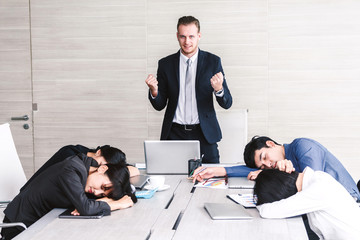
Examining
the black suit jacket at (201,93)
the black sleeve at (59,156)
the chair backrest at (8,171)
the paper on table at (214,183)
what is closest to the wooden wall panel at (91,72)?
the black suit jacket at (201,93)

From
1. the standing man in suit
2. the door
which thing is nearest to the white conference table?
the standing man in suit

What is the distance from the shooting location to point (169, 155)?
268 cm

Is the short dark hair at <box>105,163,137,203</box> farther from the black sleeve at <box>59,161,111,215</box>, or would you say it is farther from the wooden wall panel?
the wooden wall panel

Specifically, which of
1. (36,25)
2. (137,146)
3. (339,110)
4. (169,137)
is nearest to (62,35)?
(36,25)

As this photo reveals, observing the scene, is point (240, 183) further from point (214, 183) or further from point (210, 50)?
point (210, 50)

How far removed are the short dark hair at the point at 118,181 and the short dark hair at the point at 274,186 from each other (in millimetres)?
606

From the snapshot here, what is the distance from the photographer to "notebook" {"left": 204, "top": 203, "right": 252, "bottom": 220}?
69.4 inches

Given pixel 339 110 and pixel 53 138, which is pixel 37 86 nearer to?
pixel 53 138

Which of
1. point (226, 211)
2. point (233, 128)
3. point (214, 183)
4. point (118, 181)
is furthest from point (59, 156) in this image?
point (233, 128)

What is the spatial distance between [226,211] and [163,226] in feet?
0.97

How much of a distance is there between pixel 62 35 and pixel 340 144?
10.0 feet

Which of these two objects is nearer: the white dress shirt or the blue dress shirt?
the blue dress shirt

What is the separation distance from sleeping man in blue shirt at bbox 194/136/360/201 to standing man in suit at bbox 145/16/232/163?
2.26ft

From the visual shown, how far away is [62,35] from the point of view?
4.47 m
